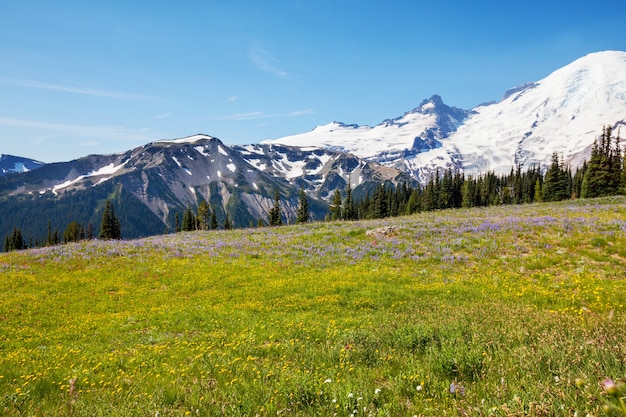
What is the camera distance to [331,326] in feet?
37.6

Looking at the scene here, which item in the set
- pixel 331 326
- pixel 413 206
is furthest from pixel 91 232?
pixel 331 326

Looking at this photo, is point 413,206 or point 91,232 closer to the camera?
point 91,232

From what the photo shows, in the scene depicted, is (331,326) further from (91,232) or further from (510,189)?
(510,189)

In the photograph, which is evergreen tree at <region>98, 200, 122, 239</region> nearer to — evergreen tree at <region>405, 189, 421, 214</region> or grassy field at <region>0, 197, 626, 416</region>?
grassy field at <region>0, 197, 626, 416</region>

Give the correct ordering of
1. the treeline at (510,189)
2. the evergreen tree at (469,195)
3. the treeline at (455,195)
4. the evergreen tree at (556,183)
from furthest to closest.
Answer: the evergreen tree at (469,195) → the evergreen tree at (556,183) → the treeline at (455,195) → the treeline at (510,189)

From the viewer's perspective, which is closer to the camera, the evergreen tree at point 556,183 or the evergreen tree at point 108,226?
the evergreen tree at point 108,226

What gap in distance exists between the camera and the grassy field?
17.5 feet

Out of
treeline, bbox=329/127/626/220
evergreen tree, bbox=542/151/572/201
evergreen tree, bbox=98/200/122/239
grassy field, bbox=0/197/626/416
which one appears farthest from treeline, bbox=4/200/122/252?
evergreen tree, bbox=542/151/572/201

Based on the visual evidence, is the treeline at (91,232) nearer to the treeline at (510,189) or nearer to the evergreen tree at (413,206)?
the treeline at (510,189)

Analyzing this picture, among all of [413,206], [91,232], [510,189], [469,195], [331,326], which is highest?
[510,189]

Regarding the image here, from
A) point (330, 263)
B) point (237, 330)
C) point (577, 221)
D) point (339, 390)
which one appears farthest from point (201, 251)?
point (577, 221)

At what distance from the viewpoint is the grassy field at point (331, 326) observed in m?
5.32

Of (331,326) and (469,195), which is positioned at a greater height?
(469,195)

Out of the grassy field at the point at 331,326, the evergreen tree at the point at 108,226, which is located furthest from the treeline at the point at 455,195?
the grassy field at the point at 331,326
